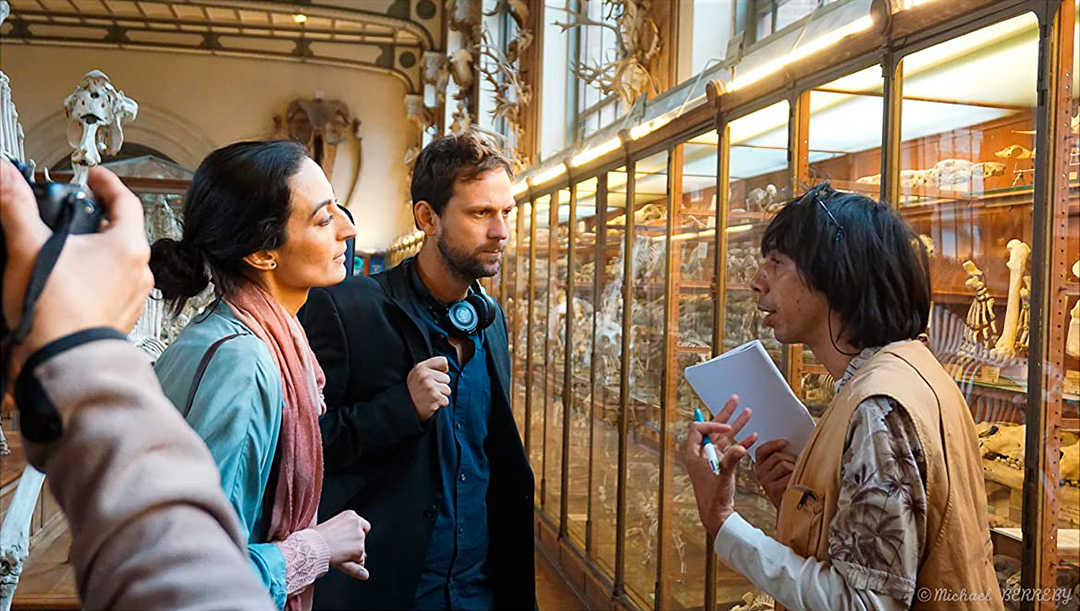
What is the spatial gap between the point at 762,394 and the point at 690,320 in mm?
2099

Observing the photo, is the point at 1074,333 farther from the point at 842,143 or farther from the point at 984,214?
the point at 842,143

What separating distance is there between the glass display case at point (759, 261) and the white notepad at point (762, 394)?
543mm

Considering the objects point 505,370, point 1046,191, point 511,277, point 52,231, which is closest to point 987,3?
point 1046,191

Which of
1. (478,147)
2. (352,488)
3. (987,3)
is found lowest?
(352,488)

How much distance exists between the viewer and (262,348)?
144 cm

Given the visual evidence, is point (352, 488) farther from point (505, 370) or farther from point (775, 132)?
point (775, 132)

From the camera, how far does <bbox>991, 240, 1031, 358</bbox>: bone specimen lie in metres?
2.08

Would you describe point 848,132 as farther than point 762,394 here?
Yes

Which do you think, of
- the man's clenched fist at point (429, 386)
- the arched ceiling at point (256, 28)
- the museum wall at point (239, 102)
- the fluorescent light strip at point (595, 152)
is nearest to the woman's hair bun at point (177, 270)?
the man's clenched fist at point (429, 386)

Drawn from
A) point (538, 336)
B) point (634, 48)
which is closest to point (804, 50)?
point (634, 48)

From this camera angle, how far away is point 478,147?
108 inches

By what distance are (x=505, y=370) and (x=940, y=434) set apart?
4.90 ft

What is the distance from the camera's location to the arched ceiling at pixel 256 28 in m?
13.2

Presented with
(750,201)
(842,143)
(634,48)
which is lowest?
(750,201)
